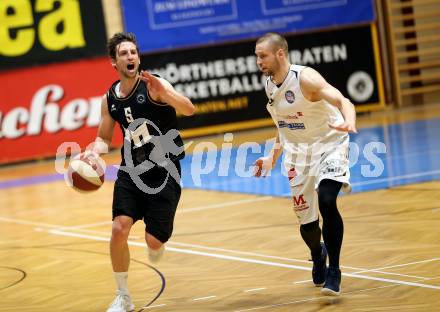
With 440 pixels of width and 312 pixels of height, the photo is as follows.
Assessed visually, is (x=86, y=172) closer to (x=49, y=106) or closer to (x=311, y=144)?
(x=311, y=144)

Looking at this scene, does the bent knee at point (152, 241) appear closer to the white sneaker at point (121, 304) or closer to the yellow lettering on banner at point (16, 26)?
the white sneaker at point (121, 304)

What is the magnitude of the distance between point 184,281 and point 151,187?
3.62ft

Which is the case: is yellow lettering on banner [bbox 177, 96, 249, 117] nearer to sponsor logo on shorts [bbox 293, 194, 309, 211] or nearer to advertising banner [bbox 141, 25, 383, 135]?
advertising banner [bbox 141, 25, 383, 135]

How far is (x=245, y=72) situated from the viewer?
17500 millimetres

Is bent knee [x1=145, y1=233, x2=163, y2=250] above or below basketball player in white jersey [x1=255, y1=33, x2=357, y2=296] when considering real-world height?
below

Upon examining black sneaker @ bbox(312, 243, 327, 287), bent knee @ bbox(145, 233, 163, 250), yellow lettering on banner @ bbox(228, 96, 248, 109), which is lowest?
black sneaker @ bbox(312, 243, 327, 287)

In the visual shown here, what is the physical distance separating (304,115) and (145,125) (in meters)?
1.09

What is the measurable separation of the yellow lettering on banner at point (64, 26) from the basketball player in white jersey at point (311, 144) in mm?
11107

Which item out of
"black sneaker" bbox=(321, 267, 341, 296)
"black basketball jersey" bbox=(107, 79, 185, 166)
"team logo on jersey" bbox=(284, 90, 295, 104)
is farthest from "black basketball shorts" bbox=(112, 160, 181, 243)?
"black sneaker" bbox=(321, 267, 341, 296)

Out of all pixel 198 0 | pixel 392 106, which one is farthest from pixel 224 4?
pixel 392 106

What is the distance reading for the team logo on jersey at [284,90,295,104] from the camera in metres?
5.80

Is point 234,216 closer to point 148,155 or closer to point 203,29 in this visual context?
point 148,155

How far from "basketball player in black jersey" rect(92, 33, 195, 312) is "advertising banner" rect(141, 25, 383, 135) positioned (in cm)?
1124

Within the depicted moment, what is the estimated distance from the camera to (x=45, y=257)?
312 inches
